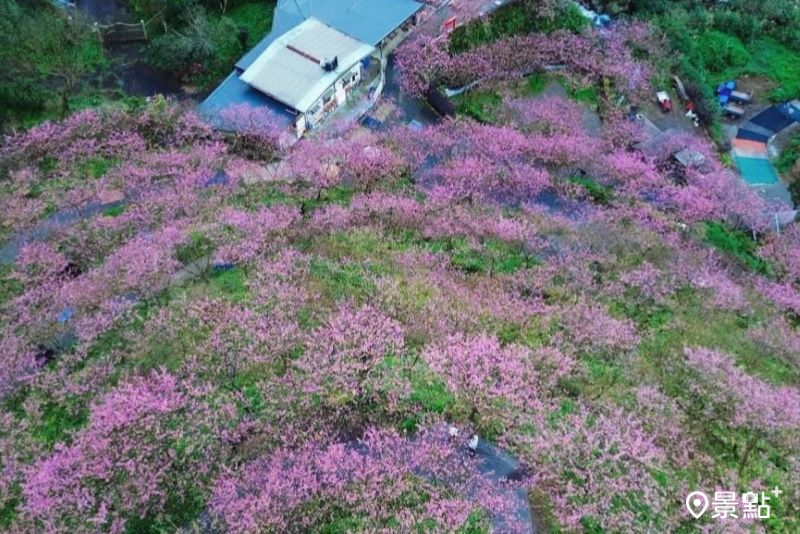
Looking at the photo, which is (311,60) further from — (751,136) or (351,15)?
(751,136)

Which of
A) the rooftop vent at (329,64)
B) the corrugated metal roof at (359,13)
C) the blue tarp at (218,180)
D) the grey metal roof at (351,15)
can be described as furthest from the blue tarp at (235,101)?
the corrugated metal roof at (359,13)

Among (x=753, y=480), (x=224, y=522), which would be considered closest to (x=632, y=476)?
(x=753, y=480)

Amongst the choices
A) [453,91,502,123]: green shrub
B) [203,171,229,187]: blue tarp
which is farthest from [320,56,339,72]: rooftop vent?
[203,171,229,187]: blue tarp

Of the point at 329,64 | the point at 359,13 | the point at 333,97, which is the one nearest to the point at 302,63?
the point at 329,64

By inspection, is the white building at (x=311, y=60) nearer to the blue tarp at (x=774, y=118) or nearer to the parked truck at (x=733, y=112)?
the parked truck at (x=733, y=112)

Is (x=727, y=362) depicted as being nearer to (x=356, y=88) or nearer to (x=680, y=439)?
(x=680, y=439)
